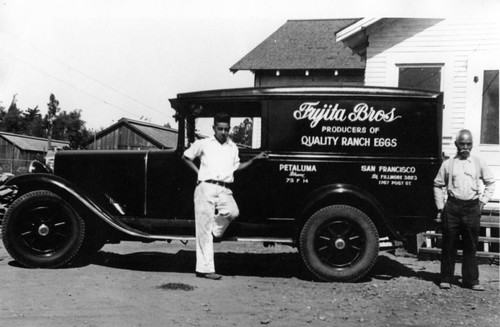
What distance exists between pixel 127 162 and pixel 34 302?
2399 mm

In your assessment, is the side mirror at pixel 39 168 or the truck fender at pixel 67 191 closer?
the truck fender at pixel 67 191

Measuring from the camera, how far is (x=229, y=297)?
5258 millimetres

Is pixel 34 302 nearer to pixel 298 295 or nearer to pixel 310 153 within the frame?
pixel 298 295

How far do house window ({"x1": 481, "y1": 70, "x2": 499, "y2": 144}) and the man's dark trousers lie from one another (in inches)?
207

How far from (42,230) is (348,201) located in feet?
12.1

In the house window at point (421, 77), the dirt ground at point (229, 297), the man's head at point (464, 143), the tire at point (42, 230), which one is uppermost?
the house window at point (421, 77)

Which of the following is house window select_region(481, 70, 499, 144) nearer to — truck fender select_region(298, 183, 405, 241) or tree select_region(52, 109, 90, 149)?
truck fender select_region(298, 183, 405, 241)

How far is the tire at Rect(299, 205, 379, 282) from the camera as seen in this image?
604cm

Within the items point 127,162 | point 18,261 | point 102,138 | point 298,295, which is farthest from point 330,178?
point 102,138

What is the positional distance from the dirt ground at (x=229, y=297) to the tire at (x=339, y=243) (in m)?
0.18

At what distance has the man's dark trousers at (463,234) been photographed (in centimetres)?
588

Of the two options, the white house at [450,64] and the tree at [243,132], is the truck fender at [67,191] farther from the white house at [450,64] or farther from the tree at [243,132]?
the white house at [450,64]

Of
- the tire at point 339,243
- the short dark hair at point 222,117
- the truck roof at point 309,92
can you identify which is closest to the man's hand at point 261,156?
the short dark hair at point 222,117

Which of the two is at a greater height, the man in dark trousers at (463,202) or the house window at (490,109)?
the house window at (490,109)
